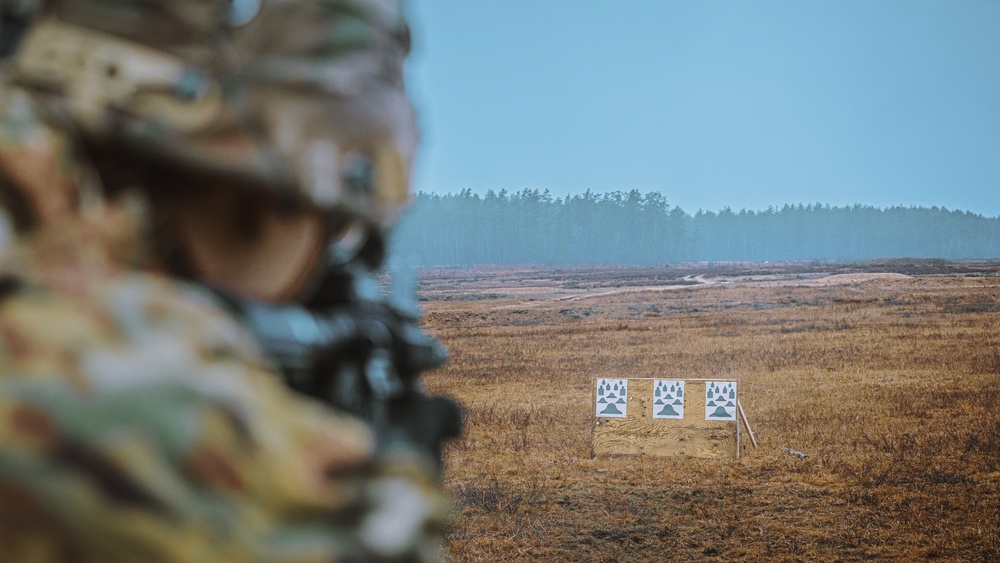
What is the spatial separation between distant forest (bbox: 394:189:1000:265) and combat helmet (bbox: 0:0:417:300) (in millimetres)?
4158

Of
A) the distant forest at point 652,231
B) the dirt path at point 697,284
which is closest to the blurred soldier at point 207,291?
the distant forest at point 652,231

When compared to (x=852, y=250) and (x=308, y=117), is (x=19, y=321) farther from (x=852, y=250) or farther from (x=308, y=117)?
(x=852, y=250)

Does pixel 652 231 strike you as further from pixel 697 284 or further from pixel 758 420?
pixel 758 420

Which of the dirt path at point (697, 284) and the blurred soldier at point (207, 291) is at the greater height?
the blurred soldier at point (207, 291)

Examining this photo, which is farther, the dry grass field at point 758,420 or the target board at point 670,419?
the target board at point 670,419

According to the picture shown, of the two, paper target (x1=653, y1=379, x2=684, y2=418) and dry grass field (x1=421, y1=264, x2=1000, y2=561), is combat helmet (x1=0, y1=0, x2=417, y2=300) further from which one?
paper target (x1=653, y1=379, x2=684, y2=418)

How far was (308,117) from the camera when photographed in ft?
1.69

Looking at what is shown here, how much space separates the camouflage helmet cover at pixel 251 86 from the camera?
1.48ft

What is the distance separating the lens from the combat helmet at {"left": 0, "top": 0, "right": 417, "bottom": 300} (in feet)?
1.49

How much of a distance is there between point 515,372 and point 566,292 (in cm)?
60

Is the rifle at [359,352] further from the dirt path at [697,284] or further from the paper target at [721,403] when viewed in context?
the dirt path at [697,284]

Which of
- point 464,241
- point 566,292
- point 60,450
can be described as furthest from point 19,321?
point 464,241

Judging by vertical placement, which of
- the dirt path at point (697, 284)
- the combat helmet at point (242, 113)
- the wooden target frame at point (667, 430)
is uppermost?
the combat helmet at point (242, 113)

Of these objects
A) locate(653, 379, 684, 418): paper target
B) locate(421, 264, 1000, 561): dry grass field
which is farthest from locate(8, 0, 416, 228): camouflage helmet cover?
locate(653, 379, 684, 418): paper target
